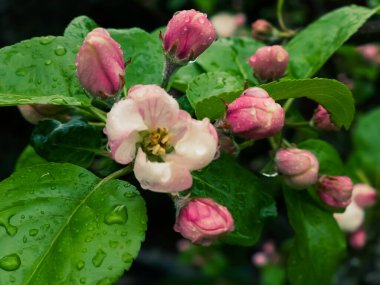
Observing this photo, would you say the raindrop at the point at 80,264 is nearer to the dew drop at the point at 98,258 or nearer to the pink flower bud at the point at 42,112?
the dew drop at the point at 98,258

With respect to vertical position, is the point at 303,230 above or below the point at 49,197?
below

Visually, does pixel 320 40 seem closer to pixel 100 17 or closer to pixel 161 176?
pixel 161 176

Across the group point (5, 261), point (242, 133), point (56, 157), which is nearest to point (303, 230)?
point (242, 133)

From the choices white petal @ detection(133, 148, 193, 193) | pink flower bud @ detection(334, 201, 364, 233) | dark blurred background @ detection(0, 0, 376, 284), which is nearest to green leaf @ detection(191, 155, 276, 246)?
white petal @ detection(133, 148, 193, 193)

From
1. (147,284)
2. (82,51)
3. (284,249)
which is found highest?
(82,51)

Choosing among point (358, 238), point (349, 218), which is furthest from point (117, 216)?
point (358, 238)

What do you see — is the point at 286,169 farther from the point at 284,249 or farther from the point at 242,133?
the point at 284,249
